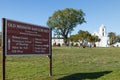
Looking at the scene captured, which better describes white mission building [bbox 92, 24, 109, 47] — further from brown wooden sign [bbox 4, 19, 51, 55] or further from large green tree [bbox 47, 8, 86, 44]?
brown wooden sign [bbox 4, 19, 51, 55]

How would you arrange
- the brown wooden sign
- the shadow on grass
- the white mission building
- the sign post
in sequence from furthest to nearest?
the white mission building < the shadow on grass < the brown wooden sign < the sign post

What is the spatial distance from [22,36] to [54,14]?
10926 cm

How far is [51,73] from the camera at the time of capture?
1329 cm

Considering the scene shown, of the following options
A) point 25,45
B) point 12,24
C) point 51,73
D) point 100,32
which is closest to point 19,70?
point 51,73

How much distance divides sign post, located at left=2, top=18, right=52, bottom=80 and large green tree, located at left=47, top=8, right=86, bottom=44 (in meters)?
104

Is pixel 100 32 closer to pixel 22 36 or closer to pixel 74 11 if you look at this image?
pixel 74 11

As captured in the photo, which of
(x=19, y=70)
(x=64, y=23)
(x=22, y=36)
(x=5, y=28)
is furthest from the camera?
Answer: (x=64, y=23)

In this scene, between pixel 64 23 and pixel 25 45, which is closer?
pixel 25 45

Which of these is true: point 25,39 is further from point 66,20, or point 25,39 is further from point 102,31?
point 102,31

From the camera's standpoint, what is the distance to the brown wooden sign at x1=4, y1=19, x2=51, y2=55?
35.8ft

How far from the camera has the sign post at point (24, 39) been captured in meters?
10.8

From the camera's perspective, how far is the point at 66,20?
11788 centimetres

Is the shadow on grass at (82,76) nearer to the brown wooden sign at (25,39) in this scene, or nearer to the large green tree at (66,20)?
the brown wooden sign at (25,39)

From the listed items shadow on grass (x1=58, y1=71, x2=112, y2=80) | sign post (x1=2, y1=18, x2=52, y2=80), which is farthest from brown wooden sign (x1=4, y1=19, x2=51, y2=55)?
shadow on grass (x1=58, y1=71, x2=112, y2=80)
